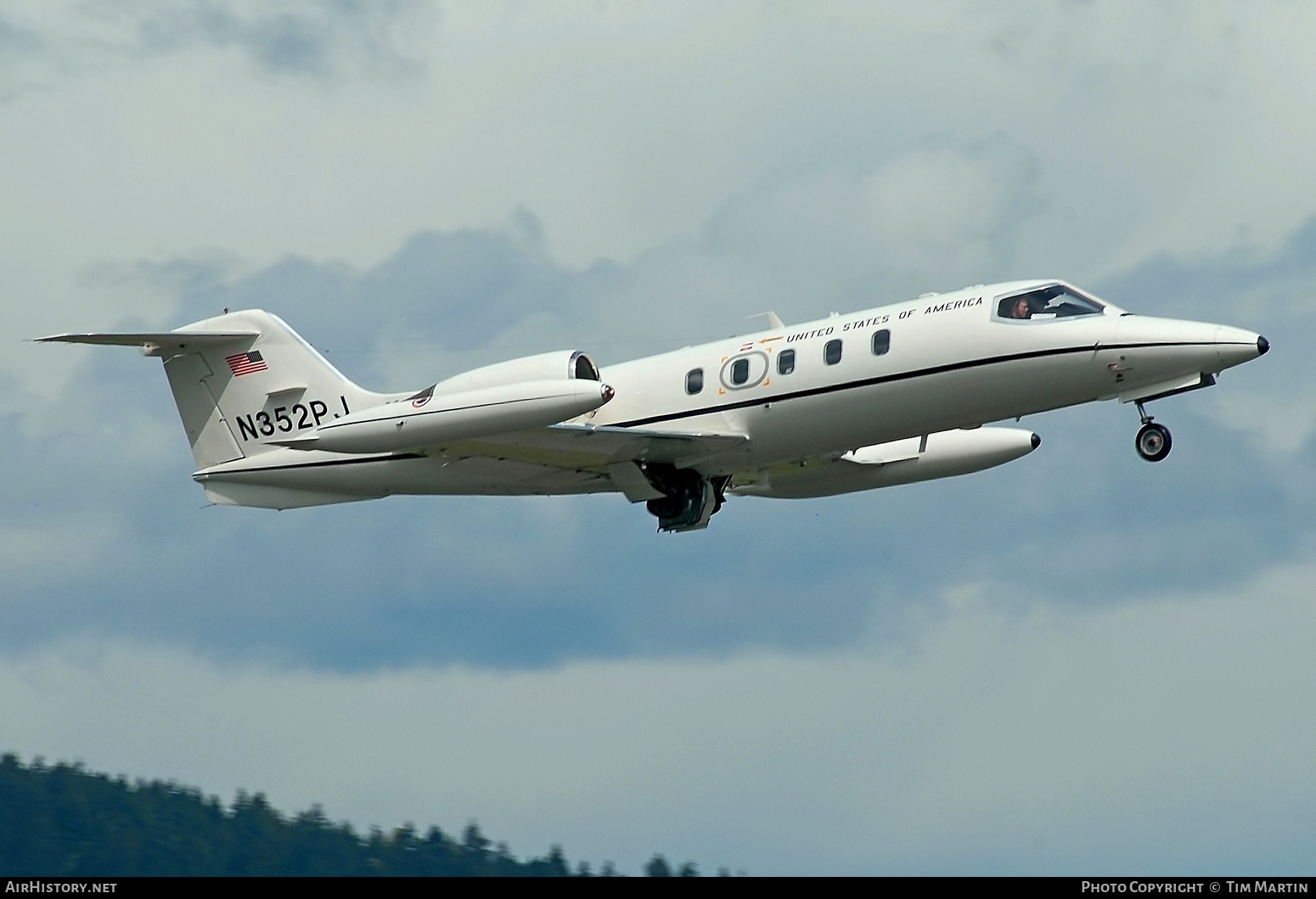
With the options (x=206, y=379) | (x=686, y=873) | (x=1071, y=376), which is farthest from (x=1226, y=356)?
(x=206, y=379)

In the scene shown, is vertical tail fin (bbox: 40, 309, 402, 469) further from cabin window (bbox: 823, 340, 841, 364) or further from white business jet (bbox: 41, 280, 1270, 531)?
cabin window (bbox: 823, 340, 841, 364)

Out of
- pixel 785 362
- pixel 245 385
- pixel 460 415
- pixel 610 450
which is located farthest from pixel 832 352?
pixel 245 385

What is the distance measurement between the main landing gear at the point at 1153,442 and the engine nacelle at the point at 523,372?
8445 mm

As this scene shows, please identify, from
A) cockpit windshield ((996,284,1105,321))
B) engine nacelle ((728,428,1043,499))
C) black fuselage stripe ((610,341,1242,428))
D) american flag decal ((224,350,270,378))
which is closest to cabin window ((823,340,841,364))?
black fuselage stripe ((610,341,1242,428))

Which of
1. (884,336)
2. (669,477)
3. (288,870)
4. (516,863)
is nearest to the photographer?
(884,336)

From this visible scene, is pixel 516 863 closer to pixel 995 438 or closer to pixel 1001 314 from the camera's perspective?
pixel 995 438

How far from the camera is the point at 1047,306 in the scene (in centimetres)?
2744

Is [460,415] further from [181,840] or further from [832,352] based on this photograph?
[181,840]

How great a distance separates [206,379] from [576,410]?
31.4 feet

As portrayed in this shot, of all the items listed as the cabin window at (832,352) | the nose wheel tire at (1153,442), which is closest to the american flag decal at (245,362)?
the cabin window at (832,352)

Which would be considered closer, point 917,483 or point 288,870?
point 917,483

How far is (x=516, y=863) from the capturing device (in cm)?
4000

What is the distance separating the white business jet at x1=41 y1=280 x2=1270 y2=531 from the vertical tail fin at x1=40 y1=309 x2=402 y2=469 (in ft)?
0.11

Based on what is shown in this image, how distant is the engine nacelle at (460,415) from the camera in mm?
25812
